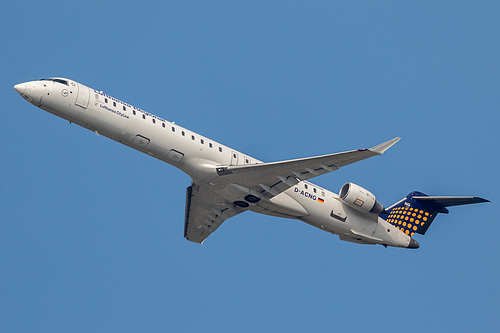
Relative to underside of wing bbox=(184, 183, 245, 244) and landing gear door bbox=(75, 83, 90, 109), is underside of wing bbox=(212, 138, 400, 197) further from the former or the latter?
landing gear door bbox=(75, 83, 90, 109)

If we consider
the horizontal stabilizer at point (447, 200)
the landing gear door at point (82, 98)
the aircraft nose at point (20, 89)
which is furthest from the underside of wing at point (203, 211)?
the horizontal stabilizer at point (447, 200)

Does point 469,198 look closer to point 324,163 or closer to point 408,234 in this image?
point 408,234

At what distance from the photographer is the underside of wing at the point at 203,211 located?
29000 mm

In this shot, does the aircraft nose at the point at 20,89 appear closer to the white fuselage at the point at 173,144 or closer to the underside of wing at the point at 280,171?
the white fuselage at the point at 173,144

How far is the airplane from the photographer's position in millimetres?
25500

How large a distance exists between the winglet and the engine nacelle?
589cm

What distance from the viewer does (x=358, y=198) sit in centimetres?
2950

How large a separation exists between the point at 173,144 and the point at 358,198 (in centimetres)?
826

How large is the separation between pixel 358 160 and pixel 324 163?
1330mm

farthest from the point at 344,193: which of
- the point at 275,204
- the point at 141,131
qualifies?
the point at 141,131

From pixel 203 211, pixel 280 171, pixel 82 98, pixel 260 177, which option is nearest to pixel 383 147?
pixel 280 171

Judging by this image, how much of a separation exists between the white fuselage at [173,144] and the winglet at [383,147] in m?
5.72

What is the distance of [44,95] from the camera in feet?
82.3

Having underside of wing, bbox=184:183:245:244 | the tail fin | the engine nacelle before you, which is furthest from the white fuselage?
the tail fin
